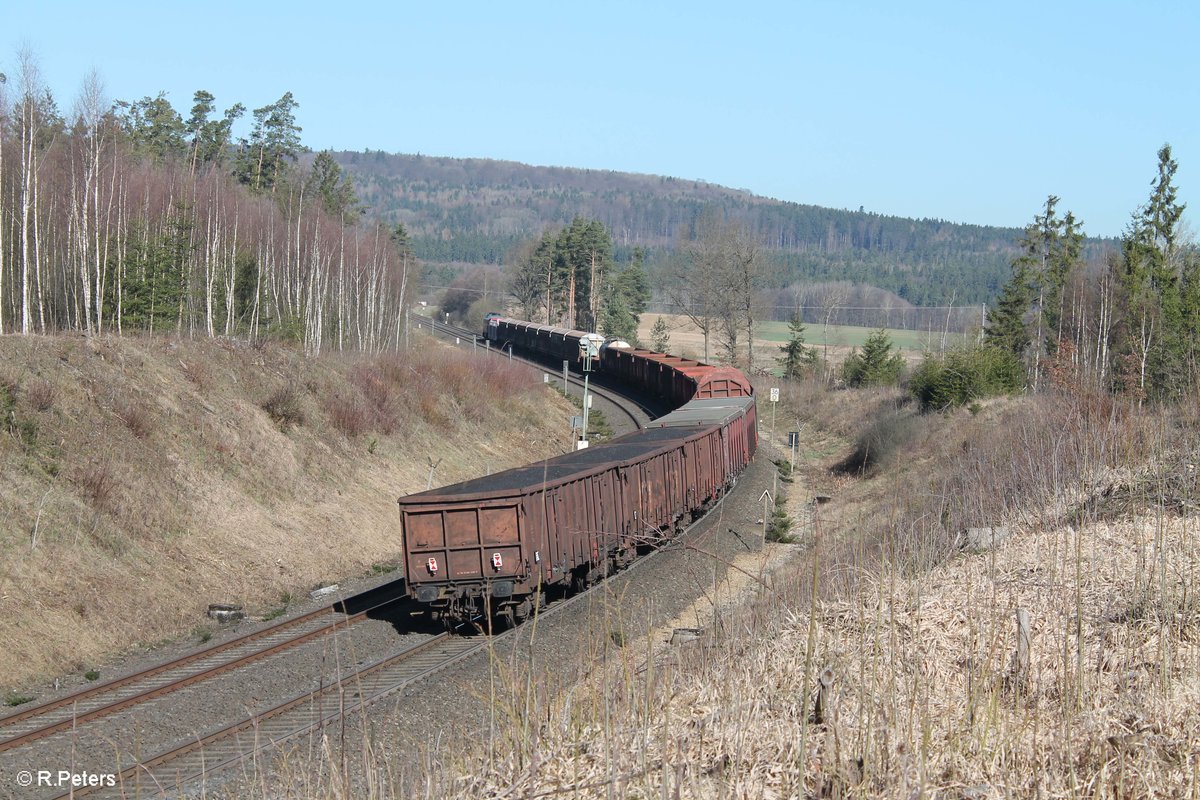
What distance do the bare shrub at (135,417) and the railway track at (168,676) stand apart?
8.20m

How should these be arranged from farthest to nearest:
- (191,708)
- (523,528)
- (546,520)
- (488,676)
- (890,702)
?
1. (546,520)
2. (523,528)
3. (488,676)
4. (191,708)
5. (890,702)

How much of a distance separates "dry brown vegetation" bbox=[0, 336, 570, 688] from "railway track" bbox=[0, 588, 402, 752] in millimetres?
1595

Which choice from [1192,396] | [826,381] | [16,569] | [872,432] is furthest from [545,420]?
[1192,396]

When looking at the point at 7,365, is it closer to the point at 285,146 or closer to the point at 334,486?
the point at 334,486

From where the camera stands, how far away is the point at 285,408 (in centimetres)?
3125

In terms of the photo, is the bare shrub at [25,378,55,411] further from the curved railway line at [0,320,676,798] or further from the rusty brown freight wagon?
the rusty brown freight wagon

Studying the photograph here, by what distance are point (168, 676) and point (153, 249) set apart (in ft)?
84.2

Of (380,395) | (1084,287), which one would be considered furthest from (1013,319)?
(380,395)

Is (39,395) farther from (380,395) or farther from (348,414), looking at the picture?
(380,395)

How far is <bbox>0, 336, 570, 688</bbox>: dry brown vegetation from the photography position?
18.1 metres

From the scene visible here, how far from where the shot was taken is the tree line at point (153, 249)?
119ft

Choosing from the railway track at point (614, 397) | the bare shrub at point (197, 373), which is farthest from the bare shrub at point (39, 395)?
the railway track at point (614, 397)

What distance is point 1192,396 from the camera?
15.3m

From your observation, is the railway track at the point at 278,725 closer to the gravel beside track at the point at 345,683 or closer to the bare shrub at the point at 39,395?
the gravel beside track at the point at 345,683
